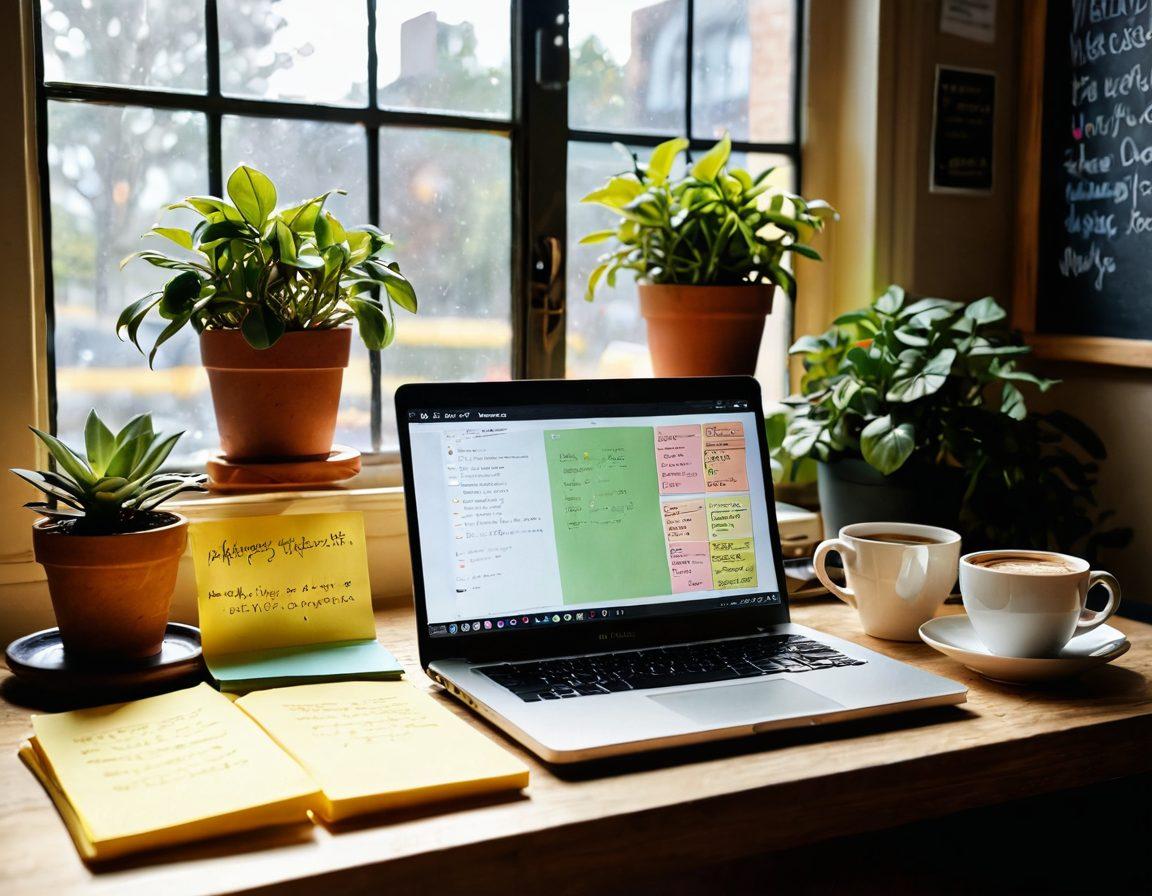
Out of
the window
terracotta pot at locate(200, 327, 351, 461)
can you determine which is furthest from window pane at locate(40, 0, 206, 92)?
terracotta pot at locate(200, 327, 351, 461)

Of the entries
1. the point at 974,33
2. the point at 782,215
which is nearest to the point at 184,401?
the point at 782,215

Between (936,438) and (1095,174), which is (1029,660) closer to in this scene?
(936,438)

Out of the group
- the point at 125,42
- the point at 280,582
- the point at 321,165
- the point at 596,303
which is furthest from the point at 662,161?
the point at 280,582

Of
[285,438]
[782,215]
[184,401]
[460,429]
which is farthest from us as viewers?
[782,215]

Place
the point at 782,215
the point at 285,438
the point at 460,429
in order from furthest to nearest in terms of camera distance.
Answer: the point at 782,215 → the point at 285,438 → the point at 460,429

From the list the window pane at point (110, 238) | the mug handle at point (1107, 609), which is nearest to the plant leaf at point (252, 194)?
the window pane at point (110, 238)

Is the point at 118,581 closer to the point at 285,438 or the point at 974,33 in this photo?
the point at 285,438

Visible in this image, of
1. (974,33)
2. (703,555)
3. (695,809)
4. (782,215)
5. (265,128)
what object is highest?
(974,33)

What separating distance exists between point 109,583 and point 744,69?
127 cm

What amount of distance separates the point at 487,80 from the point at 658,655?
35.4 inches

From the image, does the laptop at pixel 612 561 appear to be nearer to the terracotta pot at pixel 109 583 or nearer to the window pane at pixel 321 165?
the terracotta pot at pixel 109 583

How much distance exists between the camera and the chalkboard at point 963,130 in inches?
70.3

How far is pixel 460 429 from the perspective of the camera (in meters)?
1.18

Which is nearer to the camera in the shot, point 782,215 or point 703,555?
point 703,555
